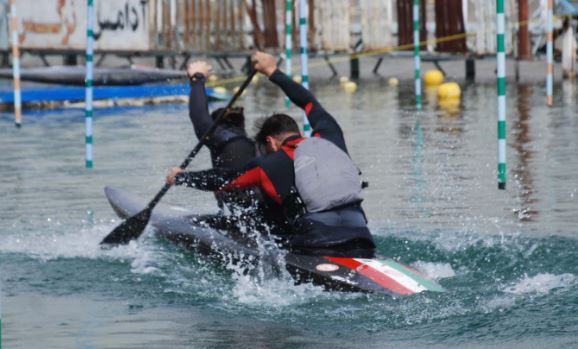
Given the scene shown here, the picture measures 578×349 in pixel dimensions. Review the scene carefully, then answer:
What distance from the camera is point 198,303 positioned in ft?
27.1

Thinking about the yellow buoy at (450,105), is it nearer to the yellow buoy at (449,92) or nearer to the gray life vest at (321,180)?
the yellow buoy at (449,92)

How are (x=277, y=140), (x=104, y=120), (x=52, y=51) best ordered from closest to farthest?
1. (x=277, y=140)
2. (x=104, y=120)
3. (x=52, y=51)

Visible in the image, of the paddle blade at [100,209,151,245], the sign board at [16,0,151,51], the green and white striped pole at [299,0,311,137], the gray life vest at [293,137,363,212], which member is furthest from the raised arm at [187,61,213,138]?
the sign board at [16,0,151,51]

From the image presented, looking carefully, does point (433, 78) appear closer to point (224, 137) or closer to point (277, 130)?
point (224, 137)

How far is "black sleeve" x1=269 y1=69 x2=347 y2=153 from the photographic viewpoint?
9.19 m

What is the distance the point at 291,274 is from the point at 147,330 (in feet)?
3.97

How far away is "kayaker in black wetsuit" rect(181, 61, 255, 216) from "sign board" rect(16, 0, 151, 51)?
19431 millimetres

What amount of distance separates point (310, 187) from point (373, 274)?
2.49 feet

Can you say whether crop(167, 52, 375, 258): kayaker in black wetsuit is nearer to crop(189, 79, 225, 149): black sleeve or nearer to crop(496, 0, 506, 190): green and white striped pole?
crop(189, 79, 225, 149): black sleeve

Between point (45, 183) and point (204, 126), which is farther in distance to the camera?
point (45, 183)

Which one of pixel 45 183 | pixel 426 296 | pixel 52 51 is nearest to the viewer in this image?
pixel 426 296

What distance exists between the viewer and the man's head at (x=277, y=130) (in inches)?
353

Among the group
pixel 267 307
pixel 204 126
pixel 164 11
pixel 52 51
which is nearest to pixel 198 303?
pixel 267 307

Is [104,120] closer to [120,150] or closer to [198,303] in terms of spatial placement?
[120,150]
